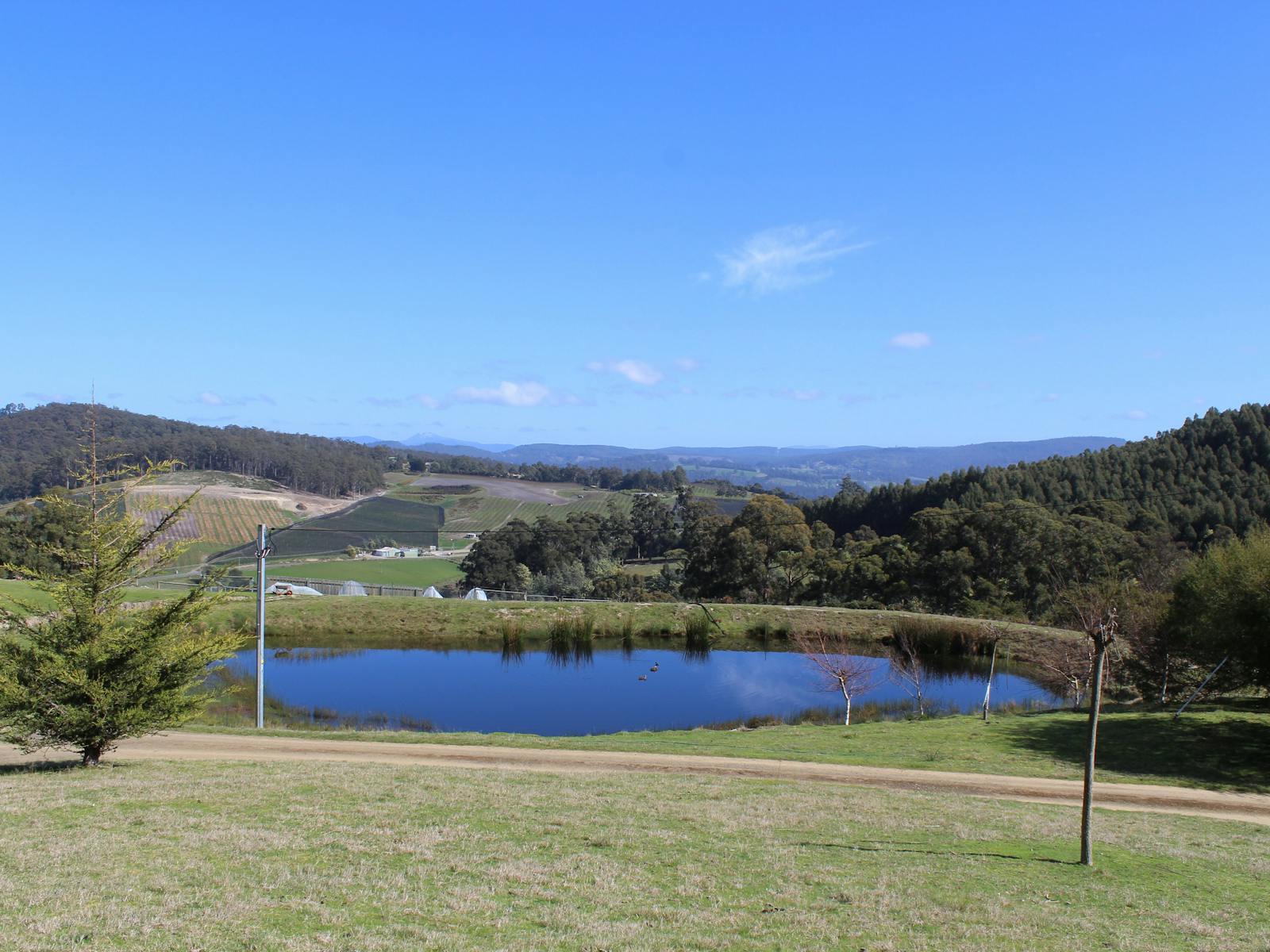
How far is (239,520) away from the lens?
116 meters

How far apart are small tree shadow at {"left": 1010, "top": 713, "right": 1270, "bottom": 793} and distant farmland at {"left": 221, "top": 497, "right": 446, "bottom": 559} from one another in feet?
263

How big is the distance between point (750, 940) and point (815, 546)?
223 feet

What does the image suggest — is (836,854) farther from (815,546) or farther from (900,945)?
(815,546)

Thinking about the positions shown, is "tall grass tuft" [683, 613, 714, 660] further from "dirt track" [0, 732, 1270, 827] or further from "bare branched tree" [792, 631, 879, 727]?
"dirt track" [0, 732, 1270, 827]

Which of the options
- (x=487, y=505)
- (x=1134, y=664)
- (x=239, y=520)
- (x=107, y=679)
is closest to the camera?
(x=107, y=679)

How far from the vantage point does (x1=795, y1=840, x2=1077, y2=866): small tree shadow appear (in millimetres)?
11594

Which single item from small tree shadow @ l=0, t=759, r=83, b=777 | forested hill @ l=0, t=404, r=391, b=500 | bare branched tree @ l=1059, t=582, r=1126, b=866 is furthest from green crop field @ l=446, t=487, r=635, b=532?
small tree shadow @ l=0, t=759, r=83, b=777

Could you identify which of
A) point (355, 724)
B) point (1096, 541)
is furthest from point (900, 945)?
point (1096, 541)

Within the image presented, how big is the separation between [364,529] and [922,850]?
11379 cm

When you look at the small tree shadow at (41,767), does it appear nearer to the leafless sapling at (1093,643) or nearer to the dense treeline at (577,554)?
the leafless sapling at (1093,643)

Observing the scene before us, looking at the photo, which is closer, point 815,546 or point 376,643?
point 376,643

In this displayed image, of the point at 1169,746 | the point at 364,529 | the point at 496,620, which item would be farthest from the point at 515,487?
the point at 1169,746

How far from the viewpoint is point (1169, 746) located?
21141 mm

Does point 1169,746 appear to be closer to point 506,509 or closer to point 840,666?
point 840,666
